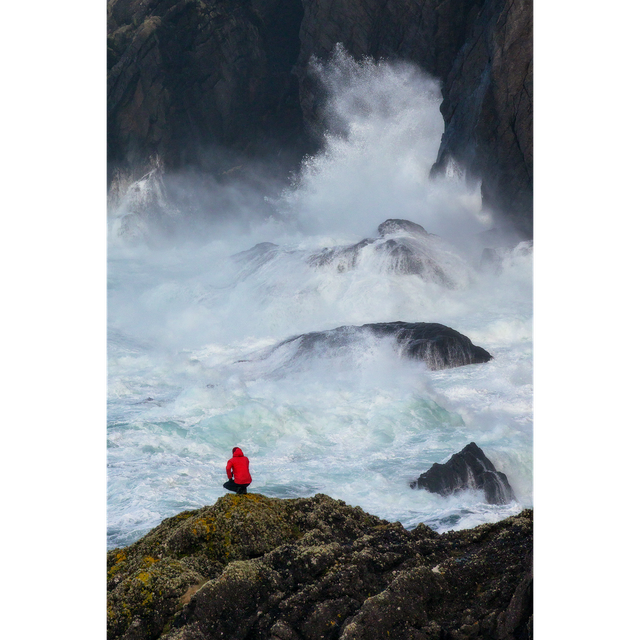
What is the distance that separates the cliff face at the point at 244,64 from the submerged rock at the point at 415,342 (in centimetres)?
1020

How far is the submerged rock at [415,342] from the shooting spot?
63.0ft

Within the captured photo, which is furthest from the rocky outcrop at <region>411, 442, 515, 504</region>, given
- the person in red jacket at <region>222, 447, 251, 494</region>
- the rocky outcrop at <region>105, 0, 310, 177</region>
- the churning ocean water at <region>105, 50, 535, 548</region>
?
the rocky outcrop at <region>105, 0, 310, 177</region>

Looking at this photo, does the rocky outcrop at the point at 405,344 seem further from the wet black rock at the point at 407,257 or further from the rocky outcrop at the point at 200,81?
the rocky outcrop at the point at 200,81

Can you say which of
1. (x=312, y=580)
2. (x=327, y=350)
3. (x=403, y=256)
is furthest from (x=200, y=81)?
(x=312, y=580)

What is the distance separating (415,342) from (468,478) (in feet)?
27.0

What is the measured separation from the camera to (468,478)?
11.6 meters

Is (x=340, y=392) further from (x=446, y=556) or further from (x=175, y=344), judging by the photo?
(x=446, y=556)

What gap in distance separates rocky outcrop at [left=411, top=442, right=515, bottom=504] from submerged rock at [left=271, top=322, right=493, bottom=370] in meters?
7.19

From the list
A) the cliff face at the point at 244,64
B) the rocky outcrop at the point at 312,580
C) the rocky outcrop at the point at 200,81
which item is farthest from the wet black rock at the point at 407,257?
the rocky outcrop at the point at 312,580

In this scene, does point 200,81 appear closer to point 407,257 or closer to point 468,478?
point 407,257

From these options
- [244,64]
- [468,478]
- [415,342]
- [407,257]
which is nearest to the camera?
[468,478]

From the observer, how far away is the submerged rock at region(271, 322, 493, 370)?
1920 centimetres

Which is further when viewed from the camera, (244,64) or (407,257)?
(244,64)
